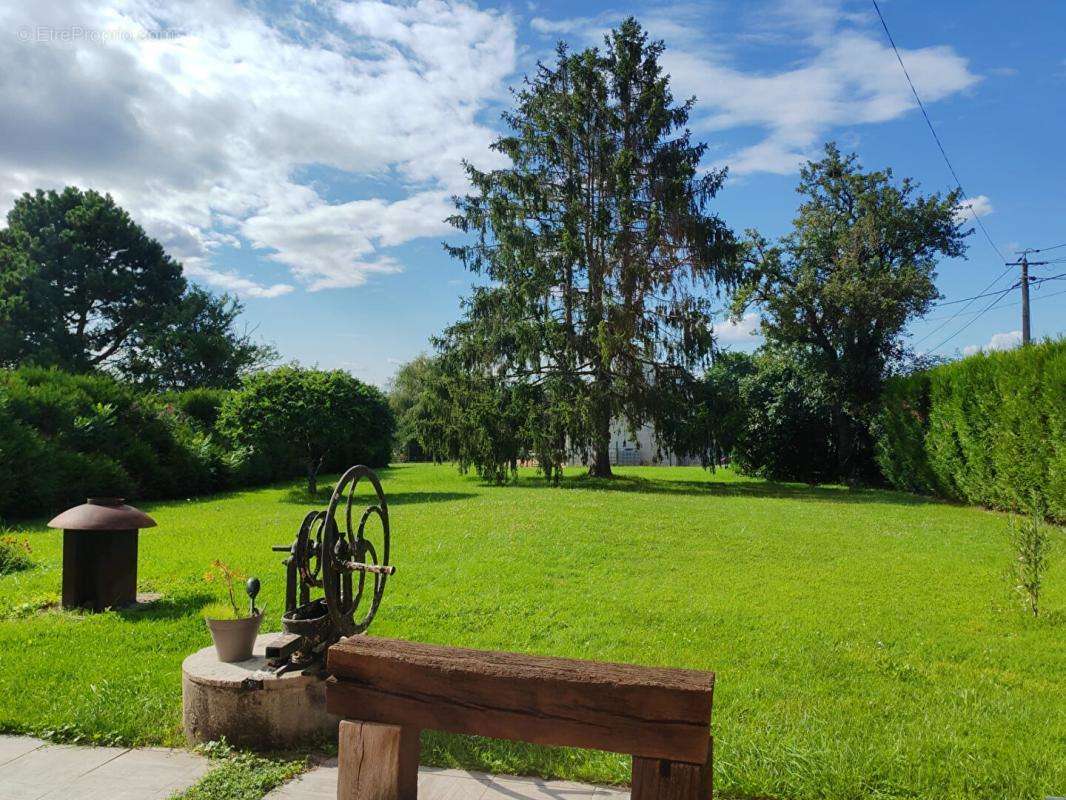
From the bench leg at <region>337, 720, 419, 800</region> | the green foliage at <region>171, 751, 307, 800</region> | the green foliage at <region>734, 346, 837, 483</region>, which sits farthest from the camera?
the green foliage at <region>734, 346, 837, 483</region>

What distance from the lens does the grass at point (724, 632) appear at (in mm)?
3492

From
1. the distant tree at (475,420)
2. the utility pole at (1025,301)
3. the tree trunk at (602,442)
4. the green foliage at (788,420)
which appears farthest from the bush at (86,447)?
the utility pole at (1025,301)

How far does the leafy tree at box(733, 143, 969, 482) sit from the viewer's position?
21.1 metres

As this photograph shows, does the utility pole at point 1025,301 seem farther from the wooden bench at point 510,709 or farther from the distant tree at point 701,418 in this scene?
the wooden bench at point 510,709

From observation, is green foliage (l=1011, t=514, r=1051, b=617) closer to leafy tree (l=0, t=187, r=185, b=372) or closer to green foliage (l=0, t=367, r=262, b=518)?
green foliage (l=0, t=367, r=262, b=518)

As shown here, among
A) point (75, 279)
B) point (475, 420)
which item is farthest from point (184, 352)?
point (475, 420)

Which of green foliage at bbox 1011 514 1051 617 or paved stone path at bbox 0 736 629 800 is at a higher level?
green foliage at bbox 1011 514 1051 617

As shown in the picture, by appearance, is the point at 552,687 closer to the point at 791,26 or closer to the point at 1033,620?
the point at 1033,620

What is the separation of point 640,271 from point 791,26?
40.4 ft

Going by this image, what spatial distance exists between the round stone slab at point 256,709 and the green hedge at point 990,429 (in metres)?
11.8

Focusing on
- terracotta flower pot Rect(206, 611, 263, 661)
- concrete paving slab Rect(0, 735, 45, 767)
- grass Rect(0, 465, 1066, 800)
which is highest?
terracotta flower pot Rect(206, 611, 263, 661)

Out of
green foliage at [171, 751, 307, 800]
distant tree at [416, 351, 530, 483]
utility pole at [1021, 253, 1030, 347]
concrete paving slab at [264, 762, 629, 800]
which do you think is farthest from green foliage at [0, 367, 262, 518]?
utility pole at [1021, 253, 1030, 347]

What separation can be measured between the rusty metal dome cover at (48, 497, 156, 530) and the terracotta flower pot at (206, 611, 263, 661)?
7.78 ft

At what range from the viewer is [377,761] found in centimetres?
222
